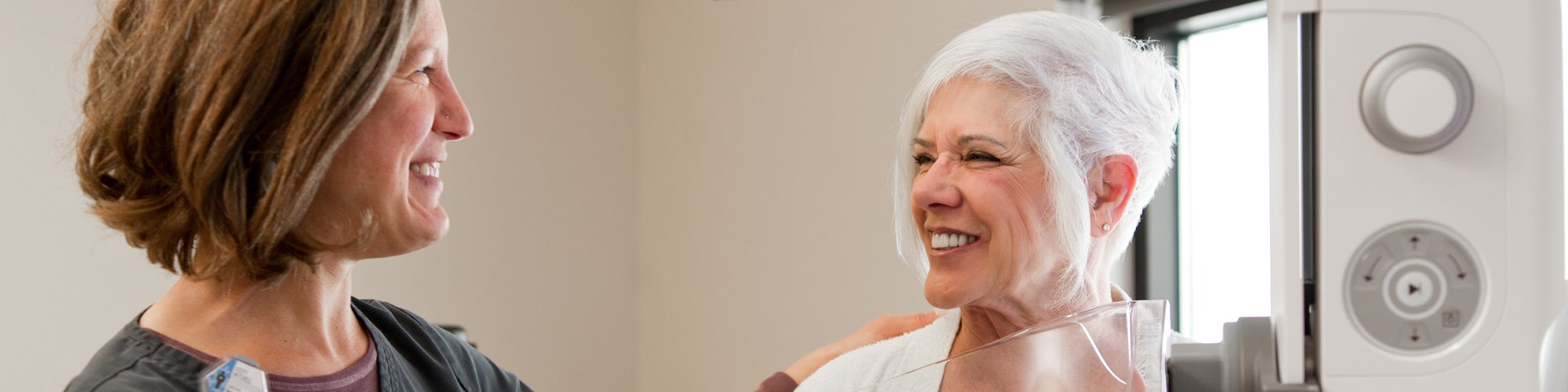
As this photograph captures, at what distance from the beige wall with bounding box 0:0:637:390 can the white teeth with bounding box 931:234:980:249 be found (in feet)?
6.57

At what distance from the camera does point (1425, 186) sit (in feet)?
1.65

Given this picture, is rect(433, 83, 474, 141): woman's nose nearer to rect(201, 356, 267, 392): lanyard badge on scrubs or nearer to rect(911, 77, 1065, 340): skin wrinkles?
rect(201, 356, 267, 392): lanyard badge on scrubs

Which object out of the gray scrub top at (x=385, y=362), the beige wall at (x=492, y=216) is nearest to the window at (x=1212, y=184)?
the gray scrub top at (x=385, y=362)

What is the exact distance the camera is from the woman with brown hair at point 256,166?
811 millimetres

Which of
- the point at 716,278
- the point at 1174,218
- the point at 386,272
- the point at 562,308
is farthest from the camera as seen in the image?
the point at 562,308

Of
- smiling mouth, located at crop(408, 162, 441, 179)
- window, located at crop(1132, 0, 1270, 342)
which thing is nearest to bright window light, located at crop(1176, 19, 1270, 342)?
window, located at crop(1132, 0, 1270, 342)

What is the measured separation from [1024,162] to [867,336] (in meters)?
0.30

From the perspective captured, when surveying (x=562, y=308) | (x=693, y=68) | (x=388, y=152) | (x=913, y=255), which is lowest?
(x=562, y=308)

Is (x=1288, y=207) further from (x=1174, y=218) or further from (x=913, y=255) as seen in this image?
(x=1174, y=218)

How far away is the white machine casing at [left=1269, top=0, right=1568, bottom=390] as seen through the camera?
19.7 inches

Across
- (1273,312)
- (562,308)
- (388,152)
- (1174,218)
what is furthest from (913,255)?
(562,308)

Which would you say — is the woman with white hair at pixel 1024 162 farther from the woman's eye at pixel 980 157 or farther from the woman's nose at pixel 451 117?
the woman's nose at pixel 451 117

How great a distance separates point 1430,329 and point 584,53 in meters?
3.15

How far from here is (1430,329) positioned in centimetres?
51
